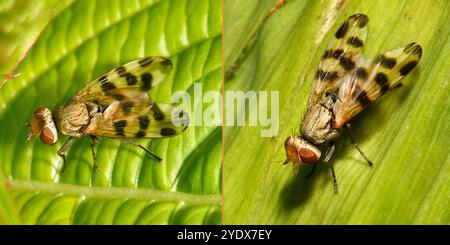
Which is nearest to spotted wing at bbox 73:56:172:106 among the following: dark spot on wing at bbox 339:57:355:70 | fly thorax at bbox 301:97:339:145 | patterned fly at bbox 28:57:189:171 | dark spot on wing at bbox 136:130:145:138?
patterned fly at bbox 28:57:189:171

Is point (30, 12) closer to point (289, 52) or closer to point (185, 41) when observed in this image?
point (185, 41)

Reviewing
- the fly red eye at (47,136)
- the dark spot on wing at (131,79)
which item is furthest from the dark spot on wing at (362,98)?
the fly red eye at (47,136)

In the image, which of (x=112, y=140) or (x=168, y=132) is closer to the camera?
(x=168, y=132)

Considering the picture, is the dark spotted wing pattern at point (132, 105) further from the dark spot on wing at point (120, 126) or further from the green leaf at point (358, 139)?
the green leaf at point (358, 139)

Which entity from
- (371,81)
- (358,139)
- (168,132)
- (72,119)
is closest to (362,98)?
(371,81)

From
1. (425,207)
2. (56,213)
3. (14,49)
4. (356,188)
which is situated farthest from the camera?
(14,49)

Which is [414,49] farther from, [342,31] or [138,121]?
[138,121]

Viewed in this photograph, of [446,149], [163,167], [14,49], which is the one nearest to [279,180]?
[163,167]
